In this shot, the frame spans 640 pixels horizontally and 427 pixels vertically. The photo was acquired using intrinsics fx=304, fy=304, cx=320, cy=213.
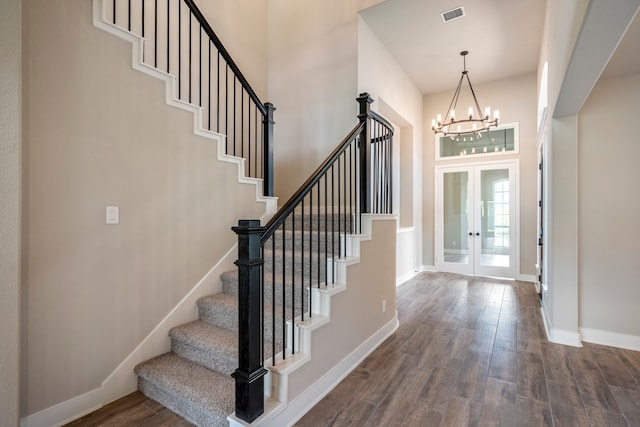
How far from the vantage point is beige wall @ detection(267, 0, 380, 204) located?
167 inches

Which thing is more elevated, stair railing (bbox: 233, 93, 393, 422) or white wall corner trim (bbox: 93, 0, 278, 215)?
white wall corner trim (bbox: 93, 0, 278, 215)

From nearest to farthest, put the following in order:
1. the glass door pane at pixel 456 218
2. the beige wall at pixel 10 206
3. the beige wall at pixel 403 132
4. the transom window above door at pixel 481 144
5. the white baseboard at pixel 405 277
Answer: the beige wall at pixel 10 206
the beige wall at pixel 403 132
the white baseboard at pixel 405 277
the transom window above door at pixel 481 144
the glass door pane at pixel 456 218

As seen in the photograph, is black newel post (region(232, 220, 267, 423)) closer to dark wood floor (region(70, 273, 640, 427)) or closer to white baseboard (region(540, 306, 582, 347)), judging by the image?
dark wood floor (region(70, 273, 640, 427))

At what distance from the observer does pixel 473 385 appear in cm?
238

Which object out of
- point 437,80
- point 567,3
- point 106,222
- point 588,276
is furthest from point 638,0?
point 437,80

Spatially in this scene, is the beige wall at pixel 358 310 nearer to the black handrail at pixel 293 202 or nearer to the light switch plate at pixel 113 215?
the black handrail at pixel 293 202

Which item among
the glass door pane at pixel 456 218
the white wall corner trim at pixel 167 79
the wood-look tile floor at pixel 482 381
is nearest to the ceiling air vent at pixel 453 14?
the glass door pane at pixel 456 218

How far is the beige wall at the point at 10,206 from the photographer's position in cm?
159

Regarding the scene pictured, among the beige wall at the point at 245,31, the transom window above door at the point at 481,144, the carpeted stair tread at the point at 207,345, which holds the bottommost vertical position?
the carpeted stair tread at the point at 207,345

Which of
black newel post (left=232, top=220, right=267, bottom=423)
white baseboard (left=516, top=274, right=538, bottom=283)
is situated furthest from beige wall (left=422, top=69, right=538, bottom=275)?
black newel post (left=232, top=220, right=267, bottom=423)

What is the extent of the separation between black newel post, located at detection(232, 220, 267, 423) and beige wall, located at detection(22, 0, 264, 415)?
1.15m

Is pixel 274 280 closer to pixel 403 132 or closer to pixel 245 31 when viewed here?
pixel 245 31

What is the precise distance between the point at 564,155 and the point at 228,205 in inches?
136

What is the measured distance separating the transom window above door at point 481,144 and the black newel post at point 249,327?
18.2 feet
